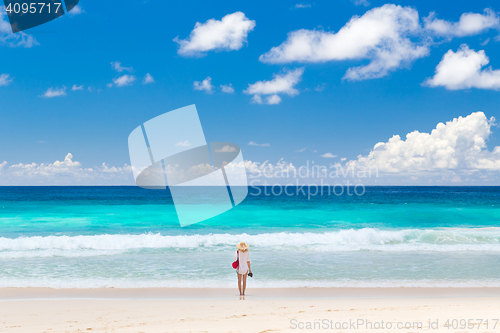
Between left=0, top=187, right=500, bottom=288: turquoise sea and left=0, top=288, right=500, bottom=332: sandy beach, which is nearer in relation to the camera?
left=0, top=288, right=500, bottom=332: sandy beach

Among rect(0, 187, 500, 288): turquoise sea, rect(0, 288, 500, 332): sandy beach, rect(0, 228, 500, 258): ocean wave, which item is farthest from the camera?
rect(0, 228, 500, 258): ocean wave

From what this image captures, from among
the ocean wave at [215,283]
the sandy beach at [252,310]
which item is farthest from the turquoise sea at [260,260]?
the sandy beach at [252,310]

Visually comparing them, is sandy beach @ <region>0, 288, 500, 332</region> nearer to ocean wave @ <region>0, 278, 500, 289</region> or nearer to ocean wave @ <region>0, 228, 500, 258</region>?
ocean wave @ <region>0, 278, 500, 289</region>

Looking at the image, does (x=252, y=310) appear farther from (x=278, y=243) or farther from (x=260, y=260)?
(x=278, y=243)

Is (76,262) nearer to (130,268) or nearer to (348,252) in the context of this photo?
(130,268)

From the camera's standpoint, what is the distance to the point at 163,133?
9500mm

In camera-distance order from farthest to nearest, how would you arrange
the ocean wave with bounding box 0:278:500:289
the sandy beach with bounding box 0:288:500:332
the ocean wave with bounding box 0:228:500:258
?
the ocean wave with bounding box 0:228:500:258, the ocean wave with bounding box 0:278:500:289, the sandy beach with bounding box 0:288:500:332

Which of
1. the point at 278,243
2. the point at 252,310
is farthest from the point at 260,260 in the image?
the point at 252,310

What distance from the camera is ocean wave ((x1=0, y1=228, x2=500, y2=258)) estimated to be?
13.6m

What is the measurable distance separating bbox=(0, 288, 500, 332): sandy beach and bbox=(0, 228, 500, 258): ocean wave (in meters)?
5.09

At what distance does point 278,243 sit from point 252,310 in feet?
28.3

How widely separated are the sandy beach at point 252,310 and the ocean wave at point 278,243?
5.09 meters

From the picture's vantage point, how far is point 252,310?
22.1 feet

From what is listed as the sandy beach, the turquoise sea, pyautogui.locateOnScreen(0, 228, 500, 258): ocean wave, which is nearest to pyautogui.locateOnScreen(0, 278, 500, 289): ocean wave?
the turquoise sea
